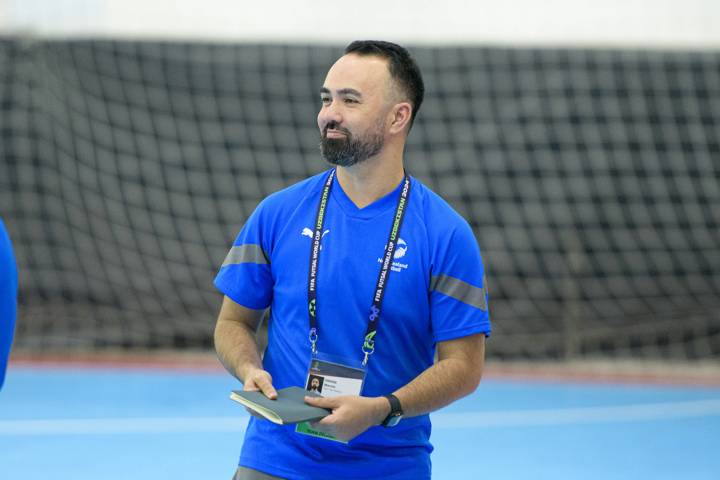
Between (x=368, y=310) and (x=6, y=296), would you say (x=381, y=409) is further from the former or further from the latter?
(x=6, y=296)

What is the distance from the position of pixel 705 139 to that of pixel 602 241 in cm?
152

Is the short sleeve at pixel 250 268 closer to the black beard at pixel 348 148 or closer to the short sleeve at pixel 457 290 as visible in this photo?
the black beard at pixel 348 148

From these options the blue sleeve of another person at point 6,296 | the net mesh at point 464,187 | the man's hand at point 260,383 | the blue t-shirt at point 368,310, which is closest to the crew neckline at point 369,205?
the blue t-shirt at point 368,310

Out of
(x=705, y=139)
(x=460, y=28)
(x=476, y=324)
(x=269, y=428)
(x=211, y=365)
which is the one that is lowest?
(x=269, y=428)

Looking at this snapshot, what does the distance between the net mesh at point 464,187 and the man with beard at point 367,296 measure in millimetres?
7102

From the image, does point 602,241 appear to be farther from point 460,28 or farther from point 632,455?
point 632,455

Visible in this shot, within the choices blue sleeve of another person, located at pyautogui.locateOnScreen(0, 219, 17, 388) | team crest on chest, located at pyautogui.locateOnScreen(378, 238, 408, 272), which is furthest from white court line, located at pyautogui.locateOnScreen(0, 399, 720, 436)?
blue sleeve of another person, located at pyautogui.locateOnScreen(0, 219, 17, 388)

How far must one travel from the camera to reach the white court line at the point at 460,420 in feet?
25.1

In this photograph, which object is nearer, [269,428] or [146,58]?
[269,428]

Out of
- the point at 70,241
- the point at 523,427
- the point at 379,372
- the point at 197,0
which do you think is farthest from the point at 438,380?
the point at 197,0

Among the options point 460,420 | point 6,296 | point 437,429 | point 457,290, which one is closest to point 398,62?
point 457,290

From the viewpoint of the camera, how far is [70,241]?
10.7 metres

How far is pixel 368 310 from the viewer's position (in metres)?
3.30

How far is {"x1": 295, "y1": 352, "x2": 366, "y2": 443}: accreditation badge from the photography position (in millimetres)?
3197
